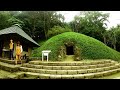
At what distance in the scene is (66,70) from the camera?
7.91 m

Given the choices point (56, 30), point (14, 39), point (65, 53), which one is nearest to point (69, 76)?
point (14, 39)

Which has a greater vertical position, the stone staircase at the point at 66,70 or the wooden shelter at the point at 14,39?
the wooden shelter at the point at 14,39

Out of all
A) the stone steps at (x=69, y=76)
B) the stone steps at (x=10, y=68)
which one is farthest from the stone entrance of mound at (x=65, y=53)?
the stone steps at (x=10, y=68)

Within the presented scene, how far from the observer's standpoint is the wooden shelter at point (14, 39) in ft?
28.9

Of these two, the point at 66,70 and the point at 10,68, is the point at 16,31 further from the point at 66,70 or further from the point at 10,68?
the point at 66,70

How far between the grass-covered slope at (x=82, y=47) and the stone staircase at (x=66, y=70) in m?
1.65

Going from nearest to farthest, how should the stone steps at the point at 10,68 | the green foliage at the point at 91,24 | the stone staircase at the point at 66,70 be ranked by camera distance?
the stone staircase at the point at 66,70, the stone steps at the point at 10,68, the green foliage at the point at 91,24

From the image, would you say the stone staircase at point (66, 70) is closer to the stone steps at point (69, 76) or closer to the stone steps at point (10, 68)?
the stone steps at point (69, 76)

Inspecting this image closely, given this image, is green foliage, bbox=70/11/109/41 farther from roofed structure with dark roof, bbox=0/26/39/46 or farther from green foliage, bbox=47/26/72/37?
roofed structure with dark roof, bbox=0/26/39/46

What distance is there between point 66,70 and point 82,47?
358 cm

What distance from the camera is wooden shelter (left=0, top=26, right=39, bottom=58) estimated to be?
8820mm

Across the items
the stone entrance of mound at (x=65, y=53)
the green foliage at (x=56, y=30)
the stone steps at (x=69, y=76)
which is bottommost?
the stone steps at (x=69, y=76)

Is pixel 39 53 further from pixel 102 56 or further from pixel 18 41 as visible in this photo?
pixel 102 56

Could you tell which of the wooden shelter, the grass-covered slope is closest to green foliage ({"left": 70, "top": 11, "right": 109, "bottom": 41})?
the grass-covered slope
